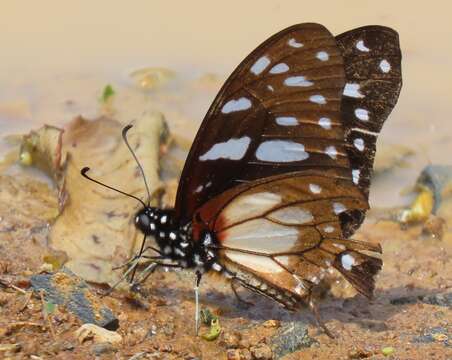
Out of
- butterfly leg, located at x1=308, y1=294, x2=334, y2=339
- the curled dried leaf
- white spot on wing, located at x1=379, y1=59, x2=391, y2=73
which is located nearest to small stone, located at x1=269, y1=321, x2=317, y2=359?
butterfly leg, located at x1=308, y1=294, x2=334, y2=339

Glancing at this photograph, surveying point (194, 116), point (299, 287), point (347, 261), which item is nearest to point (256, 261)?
point (299, 287)

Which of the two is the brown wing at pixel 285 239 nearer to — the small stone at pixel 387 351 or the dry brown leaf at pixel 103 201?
the small stone at pixel 387 351

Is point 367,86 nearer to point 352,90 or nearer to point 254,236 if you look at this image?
point 352,90

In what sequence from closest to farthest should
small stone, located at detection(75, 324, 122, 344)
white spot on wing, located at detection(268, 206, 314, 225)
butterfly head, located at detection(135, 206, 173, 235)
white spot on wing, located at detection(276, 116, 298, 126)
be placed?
small stone, located at detection(75, 324, 122, 344), white spot on wing, located at detection(276, 116, 298, 126), white spot on wing, located at detection(268, 206, 314, 225), butterfly head, located at detection(135, 206, 173, 235)

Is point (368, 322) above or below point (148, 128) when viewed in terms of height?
below

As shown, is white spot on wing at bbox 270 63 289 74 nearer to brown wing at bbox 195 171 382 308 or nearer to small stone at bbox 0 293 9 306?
brown wing at bbox 195 171 382 308

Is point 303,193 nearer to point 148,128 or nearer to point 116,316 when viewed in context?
point 116,316

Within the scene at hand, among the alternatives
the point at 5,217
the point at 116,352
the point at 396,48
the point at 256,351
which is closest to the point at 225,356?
the point at 256,351

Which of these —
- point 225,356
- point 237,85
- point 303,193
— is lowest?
point 225,356
